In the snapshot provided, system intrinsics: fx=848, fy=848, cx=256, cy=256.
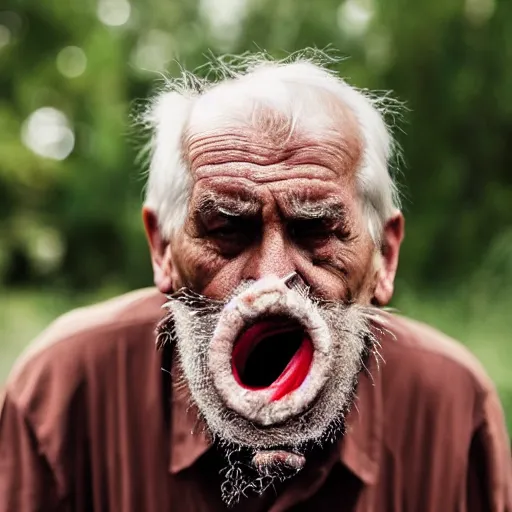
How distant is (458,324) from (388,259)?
155 inches

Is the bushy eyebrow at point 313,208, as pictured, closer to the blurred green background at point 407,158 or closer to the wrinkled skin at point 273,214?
the wrinkled skin at point 273,214

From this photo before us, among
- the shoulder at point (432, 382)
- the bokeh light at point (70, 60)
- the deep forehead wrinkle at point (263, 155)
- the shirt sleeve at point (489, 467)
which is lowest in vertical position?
the shirt sleeve at point (489, 467)

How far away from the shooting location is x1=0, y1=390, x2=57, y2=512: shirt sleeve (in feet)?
5.91

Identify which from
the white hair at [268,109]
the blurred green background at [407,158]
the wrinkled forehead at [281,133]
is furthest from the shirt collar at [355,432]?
the blurred green background at [407,158]

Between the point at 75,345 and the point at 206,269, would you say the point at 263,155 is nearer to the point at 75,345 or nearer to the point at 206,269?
the point at 206,269

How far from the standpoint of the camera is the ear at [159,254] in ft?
6.00

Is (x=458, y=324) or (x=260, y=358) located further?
(x=458, y=324)

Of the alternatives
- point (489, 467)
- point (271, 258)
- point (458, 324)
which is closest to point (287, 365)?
point (271, 258)

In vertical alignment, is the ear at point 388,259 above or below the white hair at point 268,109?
below

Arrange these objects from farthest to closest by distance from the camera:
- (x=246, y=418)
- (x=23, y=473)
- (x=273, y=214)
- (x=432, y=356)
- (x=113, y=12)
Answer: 1. (x=113, y=12)
2. (x=432, y=356)
3. (x=23, y=473)
4. (x=273, y=214)
5. (x=246, y=418)

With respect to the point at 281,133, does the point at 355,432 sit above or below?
below

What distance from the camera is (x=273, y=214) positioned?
5.35ft

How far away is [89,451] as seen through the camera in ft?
6.07

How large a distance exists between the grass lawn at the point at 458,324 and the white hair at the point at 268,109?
7.14 ft
